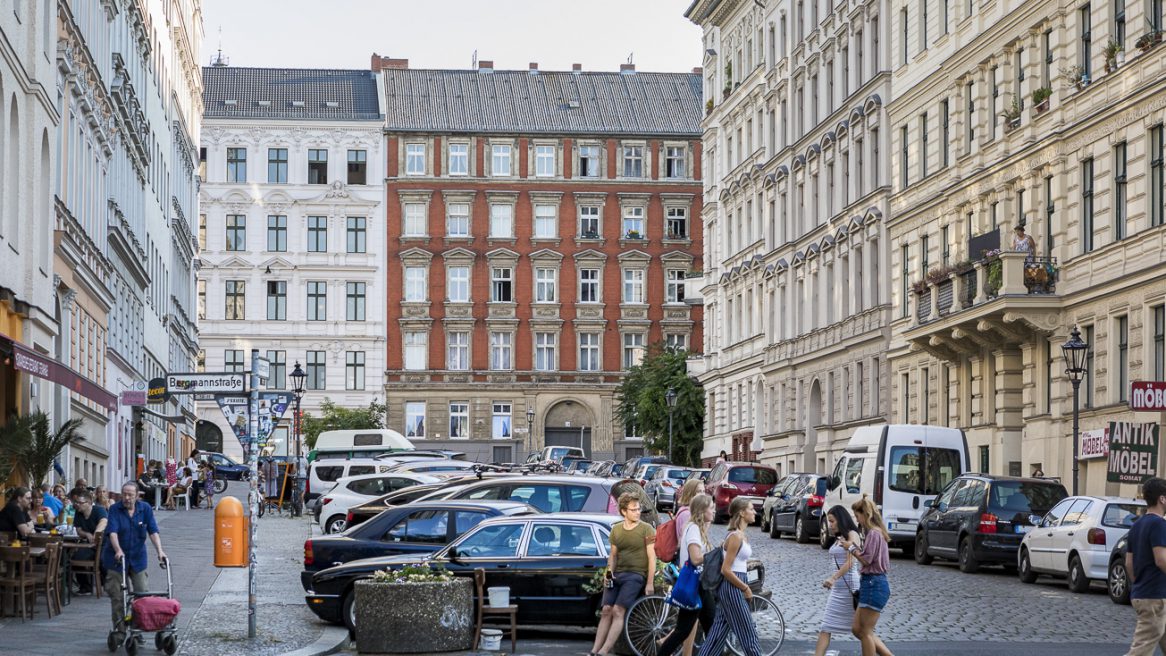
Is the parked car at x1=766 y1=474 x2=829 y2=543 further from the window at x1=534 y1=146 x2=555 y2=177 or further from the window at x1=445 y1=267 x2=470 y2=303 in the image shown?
the window at x1=534 y1=146 x2=555 y2=177

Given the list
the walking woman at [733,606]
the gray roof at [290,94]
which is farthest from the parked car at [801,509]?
the gray roof at [290,94]

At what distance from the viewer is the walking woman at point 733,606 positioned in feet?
54.3

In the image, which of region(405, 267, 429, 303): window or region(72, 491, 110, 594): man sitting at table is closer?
region(72, 491, 110, 594): man sitting at table

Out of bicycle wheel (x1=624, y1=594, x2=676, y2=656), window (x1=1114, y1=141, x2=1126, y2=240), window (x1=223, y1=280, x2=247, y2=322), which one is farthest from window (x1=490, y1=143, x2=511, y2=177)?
bicycle wheel (x1=624, y1=594, x2=676, y2=656)

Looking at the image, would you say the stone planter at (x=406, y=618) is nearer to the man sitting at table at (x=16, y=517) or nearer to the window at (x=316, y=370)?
the man sitting at table at (x=16, y=517)

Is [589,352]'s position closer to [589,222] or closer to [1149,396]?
[589,222]

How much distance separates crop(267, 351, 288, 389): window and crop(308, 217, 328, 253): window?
18.9ft

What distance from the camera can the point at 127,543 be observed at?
19844mm

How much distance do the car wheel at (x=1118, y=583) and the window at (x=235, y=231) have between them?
252 feet

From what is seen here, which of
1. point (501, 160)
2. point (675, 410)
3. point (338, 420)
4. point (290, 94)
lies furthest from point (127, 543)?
point (290, 94)

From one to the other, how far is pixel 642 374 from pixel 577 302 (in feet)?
45.9

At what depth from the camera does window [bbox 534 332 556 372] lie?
99.7 meters

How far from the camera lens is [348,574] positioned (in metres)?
21.2

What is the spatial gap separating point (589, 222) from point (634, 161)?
4.09 m
